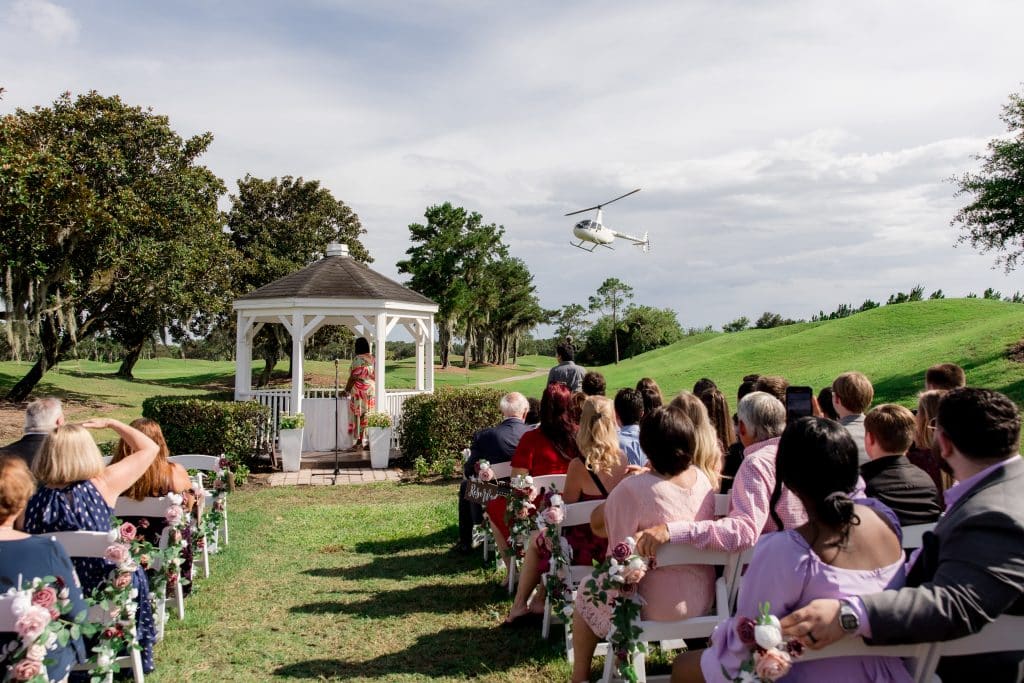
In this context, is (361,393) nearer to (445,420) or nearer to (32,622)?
(445,420)

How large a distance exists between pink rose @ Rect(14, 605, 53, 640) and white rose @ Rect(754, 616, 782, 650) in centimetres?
264

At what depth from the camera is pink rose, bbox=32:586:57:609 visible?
2961 mm

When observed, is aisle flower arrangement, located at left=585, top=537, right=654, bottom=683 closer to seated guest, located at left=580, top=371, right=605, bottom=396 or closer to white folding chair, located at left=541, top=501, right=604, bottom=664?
white folding chair, located at left=541, top=501, right=604, bottom=664

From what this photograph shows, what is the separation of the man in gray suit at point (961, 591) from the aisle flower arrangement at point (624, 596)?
3.39ft

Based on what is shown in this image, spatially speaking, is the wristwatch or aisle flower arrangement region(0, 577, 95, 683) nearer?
the wristwatch

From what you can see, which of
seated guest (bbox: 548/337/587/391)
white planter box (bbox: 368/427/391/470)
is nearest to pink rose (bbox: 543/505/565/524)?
seated guest (bbox: 548/337/587/391)

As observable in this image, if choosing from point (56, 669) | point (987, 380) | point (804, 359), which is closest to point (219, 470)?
point (56, 669)

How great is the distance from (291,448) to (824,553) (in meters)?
11.0

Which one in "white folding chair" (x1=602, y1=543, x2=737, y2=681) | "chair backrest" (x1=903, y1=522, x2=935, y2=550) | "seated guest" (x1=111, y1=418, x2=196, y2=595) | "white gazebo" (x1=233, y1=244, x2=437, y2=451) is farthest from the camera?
"white gazebo" (x1=233, y1=244, x2=437, y2=451)

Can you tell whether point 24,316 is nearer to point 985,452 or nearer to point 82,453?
point 82,453

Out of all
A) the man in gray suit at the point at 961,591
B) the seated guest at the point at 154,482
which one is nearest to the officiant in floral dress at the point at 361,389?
the seated guest at the point at 154,482

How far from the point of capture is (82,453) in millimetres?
4016

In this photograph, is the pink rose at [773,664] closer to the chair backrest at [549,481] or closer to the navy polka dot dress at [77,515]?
the chair backrest at [549,481]

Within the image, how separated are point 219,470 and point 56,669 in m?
3.77
